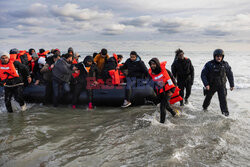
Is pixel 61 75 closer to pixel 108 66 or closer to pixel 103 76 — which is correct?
pixel 103 76

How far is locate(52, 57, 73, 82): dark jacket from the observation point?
4953 millimetres

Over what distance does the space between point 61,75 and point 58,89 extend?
1.31ft

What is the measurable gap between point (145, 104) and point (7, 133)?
3139 millimetres

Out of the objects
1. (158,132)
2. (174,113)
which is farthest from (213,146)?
(174,113)

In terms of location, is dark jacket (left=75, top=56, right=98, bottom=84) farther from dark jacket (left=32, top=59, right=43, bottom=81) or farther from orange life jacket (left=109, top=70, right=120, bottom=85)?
dark jacket (left=32, top=59, right=43, bottom=81)

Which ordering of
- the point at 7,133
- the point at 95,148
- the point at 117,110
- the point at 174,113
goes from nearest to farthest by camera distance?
1. the point at 95,148
2. the point at 7,133
3. the point at 174,113
4. the point at 117,110

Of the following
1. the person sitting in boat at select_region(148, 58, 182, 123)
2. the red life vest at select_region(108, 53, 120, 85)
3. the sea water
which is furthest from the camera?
the red life vest at select_region(108, 53, 120, 85)

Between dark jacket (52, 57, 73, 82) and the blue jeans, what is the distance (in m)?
0.12

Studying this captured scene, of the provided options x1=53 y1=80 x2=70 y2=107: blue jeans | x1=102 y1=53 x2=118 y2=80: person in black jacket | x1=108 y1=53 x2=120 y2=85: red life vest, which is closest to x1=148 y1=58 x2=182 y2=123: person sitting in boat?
x1=108 y1=53 x2=120 y2=85: red life vest

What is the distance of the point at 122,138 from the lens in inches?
130

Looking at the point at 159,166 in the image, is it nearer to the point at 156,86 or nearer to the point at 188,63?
the point at 156,86

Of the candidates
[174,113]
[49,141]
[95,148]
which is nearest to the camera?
[95,148]

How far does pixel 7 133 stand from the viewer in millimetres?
3500

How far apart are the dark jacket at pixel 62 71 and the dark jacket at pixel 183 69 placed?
264 cm
